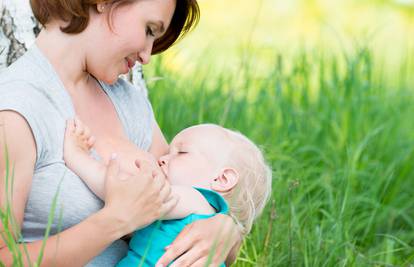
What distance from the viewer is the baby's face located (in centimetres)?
278

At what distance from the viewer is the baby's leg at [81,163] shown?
2461 mm

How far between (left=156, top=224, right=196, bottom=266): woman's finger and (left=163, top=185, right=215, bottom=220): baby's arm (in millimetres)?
45

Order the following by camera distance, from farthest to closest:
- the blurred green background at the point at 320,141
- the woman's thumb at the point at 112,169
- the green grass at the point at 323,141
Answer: the green grass at the point at 323,141 → the blurred green background at the point at 320,141 → the woman's thumb at the point at 112,169

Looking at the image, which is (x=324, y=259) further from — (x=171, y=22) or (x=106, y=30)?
(x=106, y=30)

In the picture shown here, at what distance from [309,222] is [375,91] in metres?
1.40

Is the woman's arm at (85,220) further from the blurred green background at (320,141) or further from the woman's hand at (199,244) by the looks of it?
the blurred green background at (320,141)

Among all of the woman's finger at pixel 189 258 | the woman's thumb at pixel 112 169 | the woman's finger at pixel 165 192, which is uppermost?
the woman's thumb at pixel 112 169

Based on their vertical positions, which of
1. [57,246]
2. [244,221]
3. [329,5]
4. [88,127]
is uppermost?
[88,127]

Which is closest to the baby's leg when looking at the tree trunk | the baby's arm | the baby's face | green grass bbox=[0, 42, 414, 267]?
the baby's arm

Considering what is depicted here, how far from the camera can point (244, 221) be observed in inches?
113

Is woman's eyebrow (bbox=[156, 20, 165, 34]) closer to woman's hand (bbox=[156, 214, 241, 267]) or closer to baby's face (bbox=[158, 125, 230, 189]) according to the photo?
baby's face (bbox=[158, 125, 230, 189])

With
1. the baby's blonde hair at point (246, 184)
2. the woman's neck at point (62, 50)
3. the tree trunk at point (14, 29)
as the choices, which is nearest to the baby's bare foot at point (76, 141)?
the woman's neck at point (62, 50)

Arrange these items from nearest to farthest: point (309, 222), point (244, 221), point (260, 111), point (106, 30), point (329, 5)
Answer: point (106, 30), point (244, 221), point (309, 222), point (260, 111), point (329, 5)

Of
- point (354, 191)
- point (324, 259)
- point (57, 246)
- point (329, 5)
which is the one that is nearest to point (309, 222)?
point (324, 259)
